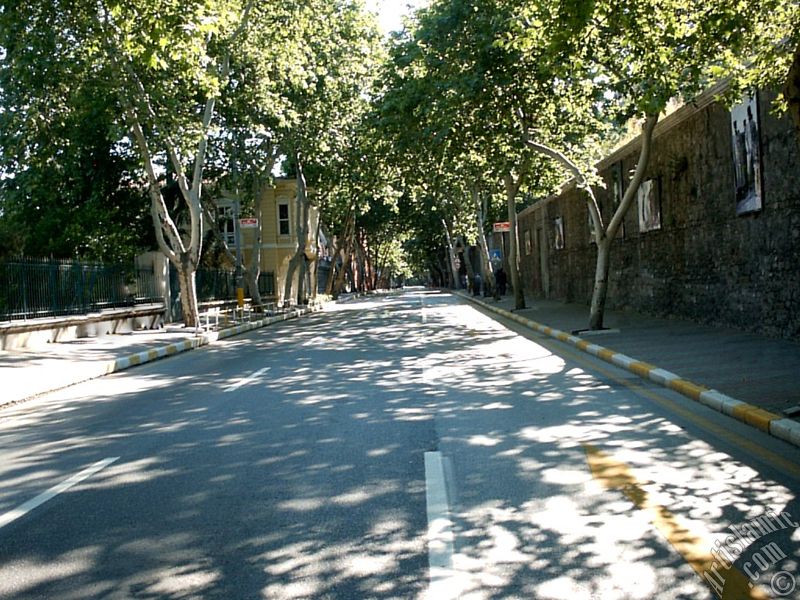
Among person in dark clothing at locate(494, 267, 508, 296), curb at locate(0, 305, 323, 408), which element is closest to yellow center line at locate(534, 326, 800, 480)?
curb at locate(0, 305, 323, 408)

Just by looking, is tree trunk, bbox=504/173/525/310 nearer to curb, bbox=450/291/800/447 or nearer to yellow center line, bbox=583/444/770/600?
curb, bbox=450/291/800/447

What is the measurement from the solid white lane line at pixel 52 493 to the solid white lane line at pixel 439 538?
106 inches

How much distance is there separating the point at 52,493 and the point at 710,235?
585 inches

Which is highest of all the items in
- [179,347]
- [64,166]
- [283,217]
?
[64,166]

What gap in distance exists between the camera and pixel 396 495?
18.9 ft

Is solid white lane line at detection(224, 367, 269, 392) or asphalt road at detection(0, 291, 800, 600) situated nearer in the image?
asphalt road at detection(0, 291, 800, 600)

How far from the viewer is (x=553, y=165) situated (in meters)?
25.6

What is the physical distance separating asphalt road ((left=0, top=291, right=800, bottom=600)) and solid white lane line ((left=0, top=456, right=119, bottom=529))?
0.02 m

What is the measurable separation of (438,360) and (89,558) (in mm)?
10216

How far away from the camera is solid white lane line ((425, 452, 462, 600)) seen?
4.08 metres

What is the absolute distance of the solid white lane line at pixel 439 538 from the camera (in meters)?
4.08

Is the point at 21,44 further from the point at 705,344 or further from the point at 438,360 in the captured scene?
the point at 705,344

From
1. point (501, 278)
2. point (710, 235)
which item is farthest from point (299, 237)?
point (710, 235)

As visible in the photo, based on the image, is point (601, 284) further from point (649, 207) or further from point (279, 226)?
point (279, 226)
